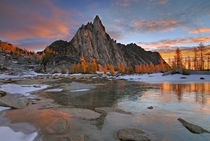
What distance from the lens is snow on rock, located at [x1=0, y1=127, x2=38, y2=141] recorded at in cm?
385

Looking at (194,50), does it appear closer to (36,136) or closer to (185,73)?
(185,73)

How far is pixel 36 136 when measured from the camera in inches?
161

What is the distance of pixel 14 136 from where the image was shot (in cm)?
401

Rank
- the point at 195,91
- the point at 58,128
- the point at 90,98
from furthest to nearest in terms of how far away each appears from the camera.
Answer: the point at 195,91
the point at 90,98
the point at 58,128

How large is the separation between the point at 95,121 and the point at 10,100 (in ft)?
21.9

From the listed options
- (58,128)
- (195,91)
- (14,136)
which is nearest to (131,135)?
(58,128)

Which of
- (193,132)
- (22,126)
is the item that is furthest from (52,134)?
(193,132)

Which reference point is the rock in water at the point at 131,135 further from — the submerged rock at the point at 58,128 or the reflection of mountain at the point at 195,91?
the reflection of mountain at the point at 195,91

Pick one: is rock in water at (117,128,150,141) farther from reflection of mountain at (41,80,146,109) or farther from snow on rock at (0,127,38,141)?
reflection of mountain at (41,80,146,109)

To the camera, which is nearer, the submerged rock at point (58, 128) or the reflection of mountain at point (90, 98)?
the submerged rock at point (58, 128)

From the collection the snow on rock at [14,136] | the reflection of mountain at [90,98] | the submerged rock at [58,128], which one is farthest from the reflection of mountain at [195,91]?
the snow on rock at [14,136]

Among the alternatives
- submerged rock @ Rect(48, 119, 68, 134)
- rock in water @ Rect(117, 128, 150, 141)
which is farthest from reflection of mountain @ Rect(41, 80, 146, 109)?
rock in water @ Rect(117, 128, 150, 141)

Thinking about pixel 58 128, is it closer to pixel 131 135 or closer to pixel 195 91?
pixel 131 135

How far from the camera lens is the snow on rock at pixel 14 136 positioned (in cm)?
385
